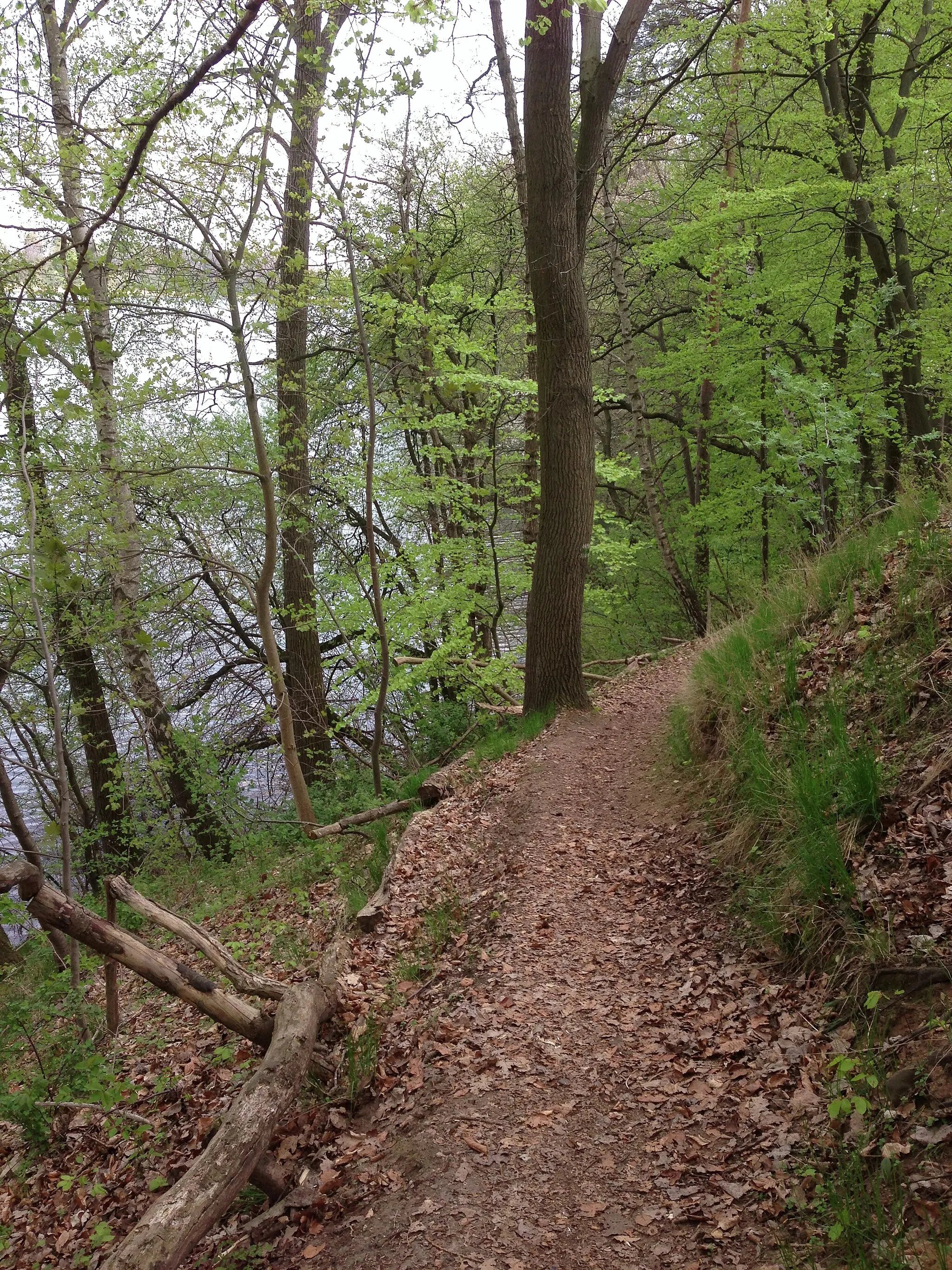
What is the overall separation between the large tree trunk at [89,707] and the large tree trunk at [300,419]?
224 cm

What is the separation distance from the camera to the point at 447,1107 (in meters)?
3.34

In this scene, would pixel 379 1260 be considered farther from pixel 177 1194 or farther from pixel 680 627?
pixel 680 627

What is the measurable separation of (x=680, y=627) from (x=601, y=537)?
5580 millimetres

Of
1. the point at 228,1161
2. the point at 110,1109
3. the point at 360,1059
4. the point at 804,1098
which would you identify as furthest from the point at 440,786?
the point at 804,1098

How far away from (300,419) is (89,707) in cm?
457

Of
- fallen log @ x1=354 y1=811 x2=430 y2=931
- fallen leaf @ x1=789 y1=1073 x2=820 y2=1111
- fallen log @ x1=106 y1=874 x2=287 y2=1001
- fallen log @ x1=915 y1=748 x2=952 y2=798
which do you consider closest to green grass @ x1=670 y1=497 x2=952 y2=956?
fallen log @ x1=915 y1=748 x2=952 y2=798

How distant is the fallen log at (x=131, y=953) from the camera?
3.45 m

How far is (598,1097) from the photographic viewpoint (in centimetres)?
326

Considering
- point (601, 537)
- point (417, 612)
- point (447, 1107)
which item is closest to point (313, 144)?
point (417, 612)

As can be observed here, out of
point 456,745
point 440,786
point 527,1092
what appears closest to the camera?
point 527,1092

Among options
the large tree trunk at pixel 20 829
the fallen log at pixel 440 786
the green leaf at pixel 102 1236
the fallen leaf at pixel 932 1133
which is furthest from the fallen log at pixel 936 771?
the large tree trunk at pixel 20 829

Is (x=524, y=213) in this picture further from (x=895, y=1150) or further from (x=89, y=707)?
(x=895, y=1150)

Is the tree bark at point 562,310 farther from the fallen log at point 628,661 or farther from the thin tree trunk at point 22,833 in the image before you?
the thin tree trunk at point 22,833

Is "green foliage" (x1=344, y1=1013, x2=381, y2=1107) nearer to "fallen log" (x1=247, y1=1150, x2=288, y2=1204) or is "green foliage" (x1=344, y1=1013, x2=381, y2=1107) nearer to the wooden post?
"fallen log" (x1=247, y1=1150, x2=288, y2=1204)
